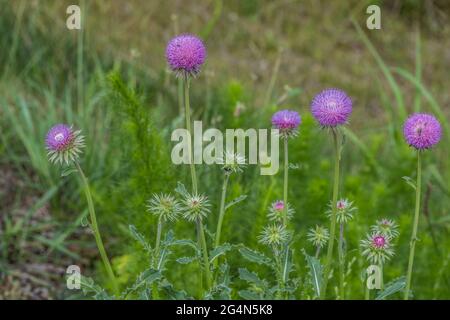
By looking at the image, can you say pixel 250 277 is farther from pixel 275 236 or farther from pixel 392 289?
pixel 392 289

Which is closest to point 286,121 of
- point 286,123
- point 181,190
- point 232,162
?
point 286,123

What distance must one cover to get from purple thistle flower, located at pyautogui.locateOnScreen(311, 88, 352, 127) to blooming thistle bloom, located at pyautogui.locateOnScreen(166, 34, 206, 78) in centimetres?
23

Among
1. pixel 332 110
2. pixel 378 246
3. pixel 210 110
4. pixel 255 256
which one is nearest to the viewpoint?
pixel 332 110

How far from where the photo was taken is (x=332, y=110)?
141cm

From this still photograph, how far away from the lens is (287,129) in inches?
63.4

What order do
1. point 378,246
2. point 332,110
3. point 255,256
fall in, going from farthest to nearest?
point 255,256
point 378,246
point 332,110

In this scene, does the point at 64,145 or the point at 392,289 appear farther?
the point at 392,289

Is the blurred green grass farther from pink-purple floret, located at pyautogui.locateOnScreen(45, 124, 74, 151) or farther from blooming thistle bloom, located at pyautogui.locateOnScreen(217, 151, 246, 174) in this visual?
pink-purple floret, located at pyautogui.locateOnScreen(45, 124, 74, 151)

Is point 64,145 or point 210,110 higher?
point 210,110

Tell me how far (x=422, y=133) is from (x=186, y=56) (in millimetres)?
456

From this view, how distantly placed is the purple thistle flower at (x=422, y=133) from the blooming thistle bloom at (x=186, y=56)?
0.41 meters

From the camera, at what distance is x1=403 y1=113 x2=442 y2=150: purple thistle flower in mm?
1434

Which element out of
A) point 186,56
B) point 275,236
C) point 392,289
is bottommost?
point 392,289
